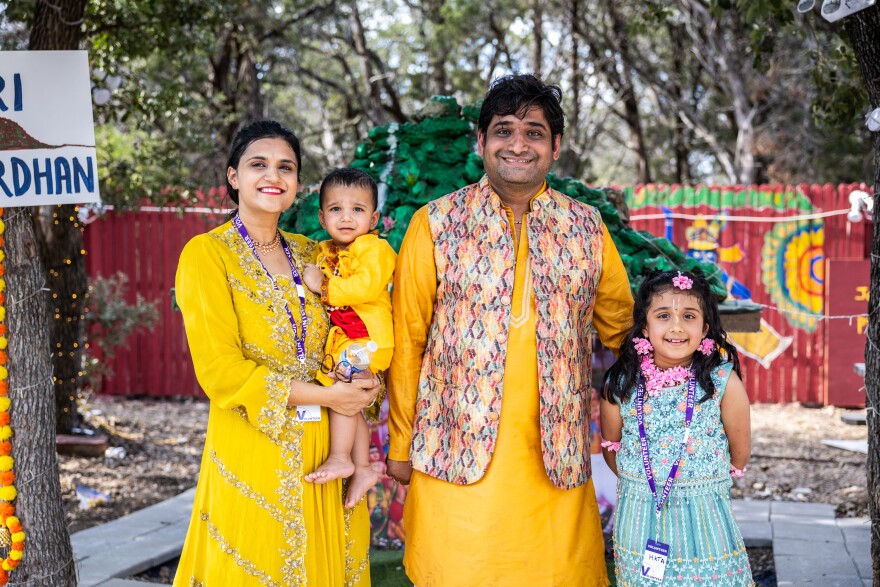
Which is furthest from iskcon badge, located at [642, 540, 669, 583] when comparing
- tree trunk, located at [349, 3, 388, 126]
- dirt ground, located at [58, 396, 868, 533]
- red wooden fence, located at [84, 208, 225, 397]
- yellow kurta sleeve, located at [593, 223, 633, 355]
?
tree trunk, located at [349, 3, 388, 126]

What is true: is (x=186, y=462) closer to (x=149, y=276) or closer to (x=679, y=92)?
(x=149, y=276)

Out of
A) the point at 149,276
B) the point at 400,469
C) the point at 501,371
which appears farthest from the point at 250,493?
the point at 149,276

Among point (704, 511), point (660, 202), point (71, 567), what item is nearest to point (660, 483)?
point (704, 511)

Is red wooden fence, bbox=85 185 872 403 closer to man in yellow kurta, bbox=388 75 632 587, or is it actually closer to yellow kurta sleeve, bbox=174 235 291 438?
man in yellow kurta, bbox=388 75 632 587

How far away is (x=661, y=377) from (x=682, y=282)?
1.00 feet

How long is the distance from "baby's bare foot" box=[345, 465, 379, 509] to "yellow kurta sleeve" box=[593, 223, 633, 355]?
96cm

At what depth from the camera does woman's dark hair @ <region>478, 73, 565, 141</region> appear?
2.62 metres

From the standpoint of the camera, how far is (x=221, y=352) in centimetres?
230

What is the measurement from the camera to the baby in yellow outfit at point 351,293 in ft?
8.17

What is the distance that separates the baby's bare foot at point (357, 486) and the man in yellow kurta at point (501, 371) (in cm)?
17

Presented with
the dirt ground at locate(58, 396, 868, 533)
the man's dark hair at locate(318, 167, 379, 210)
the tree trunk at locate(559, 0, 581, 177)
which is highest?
the tree trunk at locate(559, 0, 581, 177)

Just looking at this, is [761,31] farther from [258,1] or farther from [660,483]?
[258,1]

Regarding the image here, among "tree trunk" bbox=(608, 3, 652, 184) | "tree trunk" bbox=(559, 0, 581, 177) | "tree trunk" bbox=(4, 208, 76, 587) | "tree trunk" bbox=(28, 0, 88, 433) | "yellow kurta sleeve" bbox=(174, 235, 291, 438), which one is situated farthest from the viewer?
"tree trunk" bbox=(608, 3, 652, 184)

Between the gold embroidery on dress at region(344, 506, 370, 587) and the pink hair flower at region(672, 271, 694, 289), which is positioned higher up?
the pink hair flower at region(672, 271, 694, 289)
